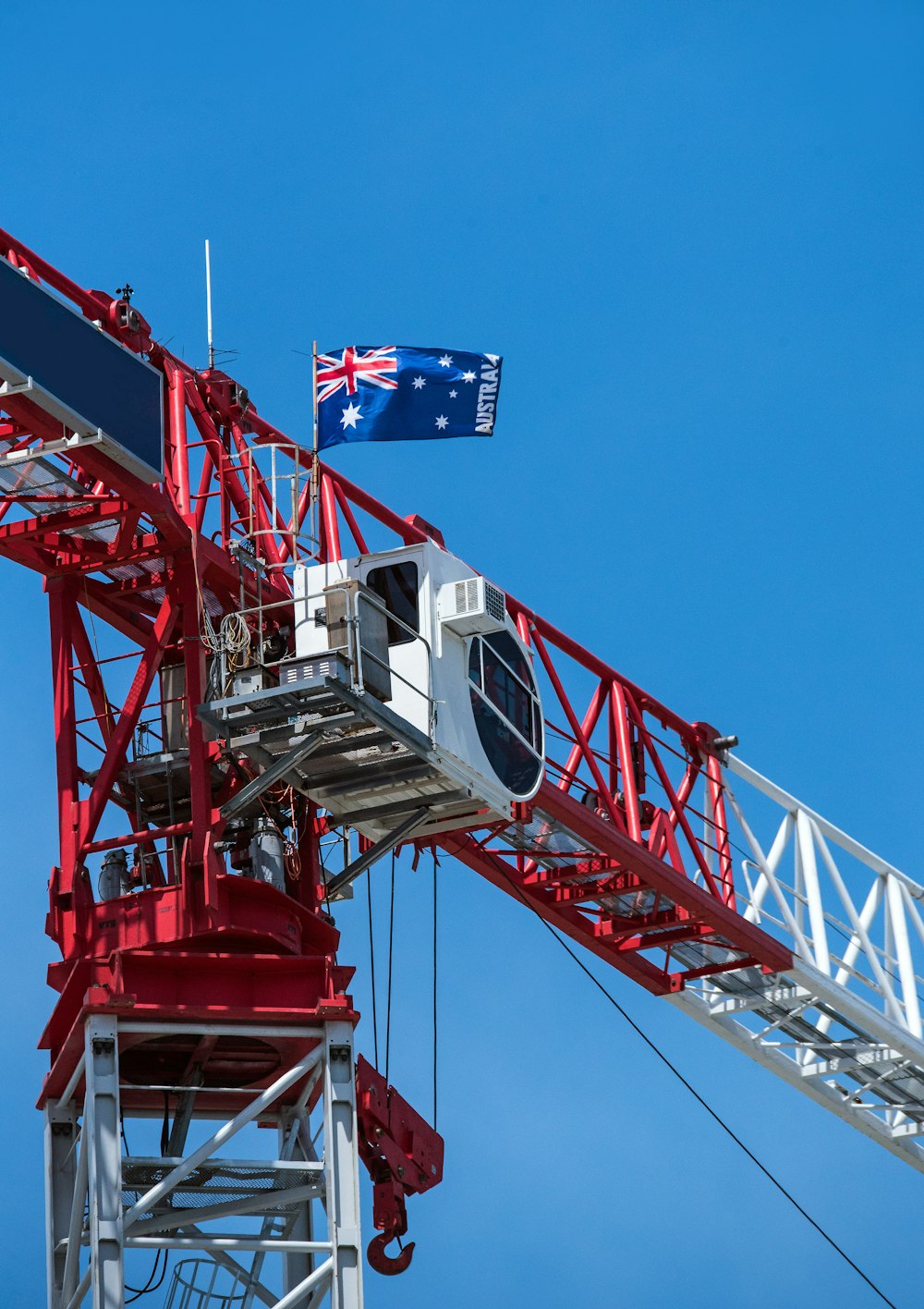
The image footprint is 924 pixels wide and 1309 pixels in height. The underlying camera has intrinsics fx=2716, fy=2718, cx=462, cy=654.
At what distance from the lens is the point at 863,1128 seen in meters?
50.0

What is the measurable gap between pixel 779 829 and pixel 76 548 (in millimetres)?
15410

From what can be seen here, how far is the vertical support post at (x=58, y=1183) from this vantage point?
34.7 m

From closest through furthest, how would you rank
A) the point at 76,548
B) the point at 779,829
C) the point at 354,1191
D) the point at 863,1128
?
1. the point at 354,1191
2. the point at 76,548
3. the point at 779,829
4. the point at 863,1128

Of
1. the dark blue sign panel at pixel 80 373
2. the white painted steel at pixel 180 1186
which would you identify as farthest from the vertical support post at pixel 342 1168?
the dark blue sign panel at pixel 80 373

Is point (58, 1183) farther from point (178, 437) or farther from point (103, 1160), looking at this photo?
point (178, 437)

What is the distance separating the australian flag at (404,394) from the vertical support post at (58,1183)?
971cm

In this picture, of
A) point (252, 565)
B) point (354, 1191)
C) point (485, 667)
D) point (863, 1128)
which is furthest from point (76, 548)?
point (863, 1128)

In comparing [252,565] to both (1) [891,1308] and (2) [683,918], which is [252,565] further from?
(1) [891,1308]

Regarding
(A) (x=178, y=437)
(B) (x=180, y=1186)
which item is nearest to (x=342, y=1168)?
(B) (x=180, y=1186)

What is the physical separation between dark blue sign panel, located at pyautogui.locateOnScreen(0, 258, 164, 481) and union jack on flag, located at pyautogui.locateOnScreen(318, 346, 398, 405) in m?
3.01

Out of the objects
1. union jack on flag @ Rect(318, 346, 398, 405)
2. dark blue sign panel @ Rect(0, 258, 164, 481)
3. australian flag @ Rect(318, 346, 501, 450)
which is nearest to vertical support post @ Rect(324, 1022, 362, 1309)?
dark blue sign panel @ Rect(0, 258, 164, 481)

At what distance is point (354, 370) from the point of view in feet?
123

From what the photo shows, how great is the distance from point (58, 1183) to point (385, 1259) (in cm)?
479

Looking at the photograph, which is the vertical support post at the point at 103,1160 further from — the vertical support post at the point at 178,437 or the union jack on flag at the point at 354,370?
the union jack on flag at the point at 354,370
